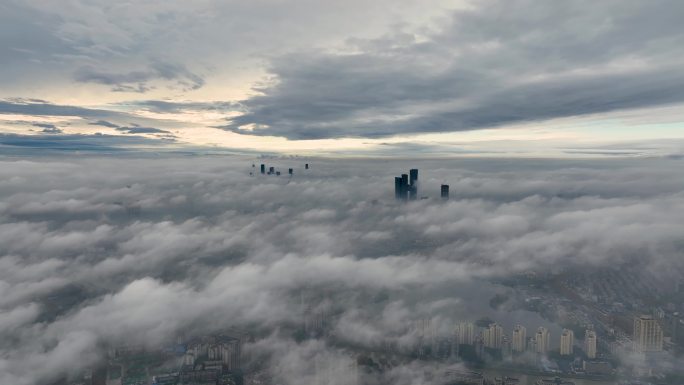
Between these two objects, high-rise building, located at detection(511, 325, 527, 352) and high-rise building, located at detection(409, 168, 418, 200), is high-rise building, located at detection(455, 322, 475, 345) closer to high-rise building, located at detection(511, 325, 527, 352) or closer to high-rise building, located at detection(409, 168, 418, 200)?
high-rise building, located at detection(511, 325, 527, 352)

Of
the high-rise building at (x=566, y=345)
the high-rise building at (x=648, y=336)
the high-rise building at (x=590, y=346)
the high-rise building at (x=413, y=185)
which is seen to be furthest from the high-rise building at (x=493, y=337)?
the high-rise building at (x=413, y=185)

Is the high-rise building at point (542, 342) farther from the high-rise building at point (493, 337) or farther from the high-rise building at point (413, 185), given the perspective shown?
the high-rise building at point (413, 185)

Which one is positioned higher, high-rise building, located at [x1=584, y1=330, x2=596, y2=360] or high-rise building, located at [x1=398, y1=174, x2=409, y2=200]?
high-rise building, located at [x1=398, y1=174, x2=409, y2=200]

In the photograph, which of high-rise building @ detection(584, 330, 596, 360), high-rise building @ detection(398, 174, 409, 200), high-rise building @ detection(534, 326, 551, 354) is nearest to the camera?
high-rise building @ detection(584, 330, 596, 360)

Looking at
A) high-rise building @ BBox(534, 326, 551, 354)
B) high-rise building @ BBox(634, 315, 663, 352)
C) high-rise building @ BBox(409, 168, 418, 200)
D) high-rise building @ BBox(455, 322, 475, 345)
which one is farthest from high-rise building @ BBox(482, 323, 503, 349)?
high-rise building @ BBox(409, 168, 418, 200)

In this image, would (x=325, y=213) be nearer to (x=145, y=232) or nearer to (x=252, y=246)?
(x=252, y=246)

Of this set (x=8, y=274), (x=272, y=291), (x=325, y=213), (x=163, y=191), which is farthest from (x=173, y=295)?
(x=163, y=191)
